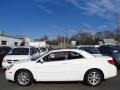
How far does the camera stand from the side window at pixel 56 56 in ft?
35.9

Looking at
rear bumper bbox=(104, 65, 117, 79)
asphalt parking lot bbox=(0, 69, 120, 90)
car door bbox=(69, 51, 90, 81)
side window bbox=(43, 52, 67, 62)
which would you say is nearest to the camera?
asphalt parking lot bbox=(0, 69, 120, 90)

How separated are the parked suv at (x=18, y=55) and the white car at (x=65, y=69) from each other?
4.34 metres

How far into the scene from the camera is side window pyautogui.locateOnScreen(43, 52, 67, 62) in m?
10.9

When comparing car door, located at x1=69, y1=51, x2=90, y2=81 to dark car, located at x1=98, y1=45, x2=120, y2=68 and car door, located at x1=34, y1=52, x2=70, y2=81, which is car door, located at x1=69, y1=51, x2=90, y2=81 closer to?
car door, located at x1=34, y1=52, x2=70, y2=81

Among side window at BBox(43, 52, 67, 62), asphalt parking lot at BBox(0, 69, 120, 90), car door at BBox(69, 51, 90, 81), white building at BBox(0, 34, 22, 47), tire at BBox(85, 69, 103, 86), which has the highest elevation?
white building at BBox(0, 34, 22, 47)

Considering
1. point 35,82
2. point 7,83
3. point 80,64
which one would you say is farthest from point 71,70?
point 7,83

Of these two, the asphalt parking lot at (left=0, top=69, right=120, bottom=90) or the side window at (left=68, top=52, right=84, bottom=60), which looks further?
the side window at (left=68, top=52, right=84, bottom=60)

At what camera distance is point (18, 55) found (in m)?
16.2

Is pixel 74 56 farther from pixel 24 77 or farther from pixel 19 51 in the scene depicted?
pixel 19 51

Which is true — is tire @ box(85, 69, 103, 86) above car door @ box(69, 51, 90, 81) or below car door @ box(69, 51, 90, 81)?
below

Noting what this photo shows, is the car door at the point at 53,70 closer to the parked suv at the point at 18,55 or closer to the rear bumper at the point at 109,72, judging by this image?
the rear bumper at the point at 109,72

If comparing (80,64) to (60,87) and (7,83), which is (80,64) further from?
(7,83)

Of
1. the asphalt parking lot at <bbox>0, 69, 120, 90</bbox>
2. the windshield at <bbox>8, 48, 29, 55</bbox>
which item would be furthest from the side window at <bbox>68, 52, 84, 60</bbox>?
the windshield at <bbox>8, 48, 29, 55</bbox>

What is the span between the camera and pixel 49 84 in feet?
36.9
